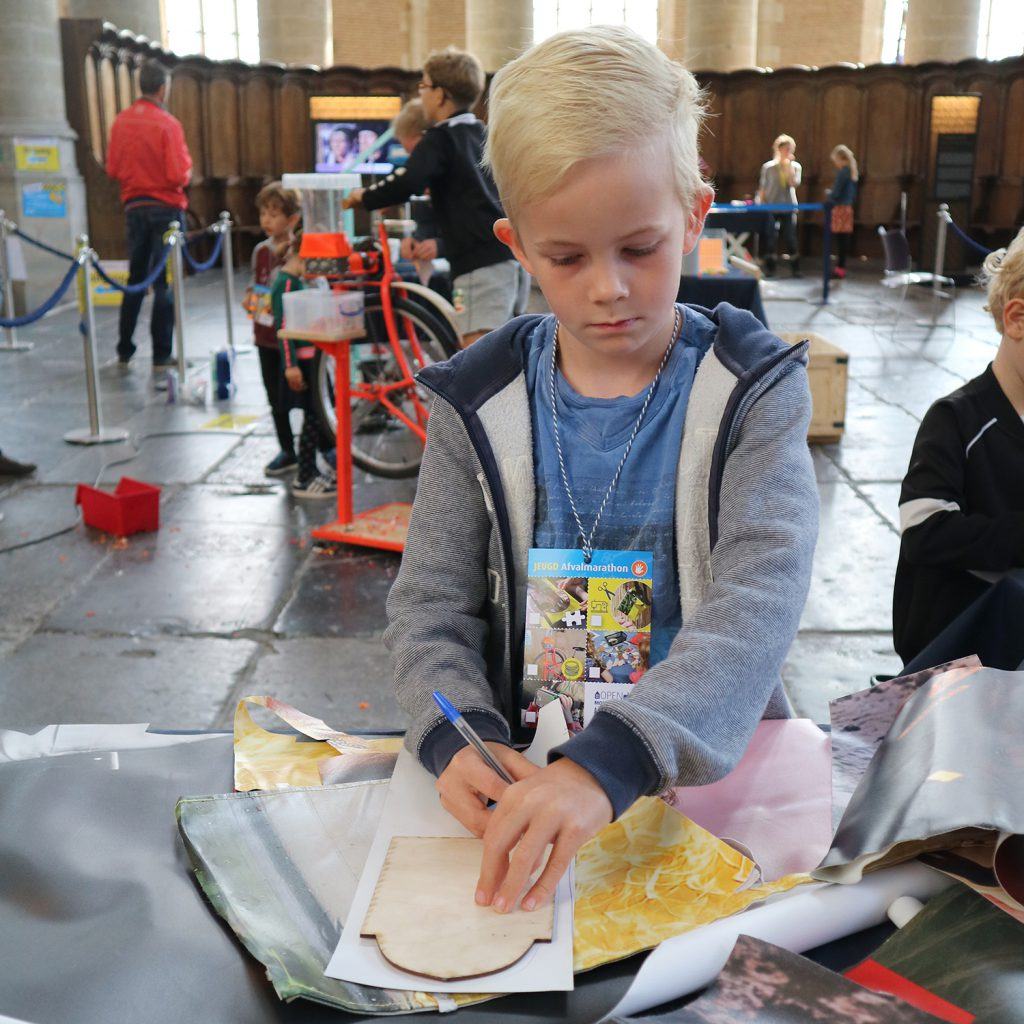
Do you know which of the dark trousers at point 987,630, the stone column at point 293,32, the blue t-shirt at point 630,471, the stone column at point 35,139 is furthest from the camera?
the stone column at point 293,32

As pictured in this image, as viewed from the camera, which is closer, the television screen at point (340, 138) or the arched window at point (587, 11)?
the television screen at point (340, 138)

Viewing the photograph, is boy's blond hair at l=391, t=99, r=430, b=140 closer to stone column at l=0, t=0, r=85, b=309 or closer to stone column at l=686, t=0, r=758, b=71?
stone column at l=0, t=0, r=85, b=309

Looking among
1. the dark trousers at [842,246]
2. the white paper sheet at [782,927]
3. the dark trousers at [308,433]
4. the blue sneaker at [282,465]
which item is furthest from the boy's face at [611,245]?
the dark trousers at [842,246]

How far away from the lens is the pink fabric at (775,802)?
101 centimetres

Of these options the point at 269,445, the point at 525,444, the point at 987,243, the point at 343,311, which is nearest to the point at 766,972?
the point at 525,444

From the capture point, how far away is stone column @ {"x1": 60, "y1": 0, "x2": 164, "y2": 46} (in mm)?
15242

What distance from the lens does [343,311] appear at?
436 cm

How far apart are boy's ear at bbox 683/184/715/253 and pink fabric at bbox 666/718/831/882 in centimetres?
49

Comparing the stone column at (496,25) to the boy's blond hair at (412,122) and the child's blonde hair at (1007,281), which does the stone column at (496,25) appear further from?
the child's blonde hair at (1007,281)

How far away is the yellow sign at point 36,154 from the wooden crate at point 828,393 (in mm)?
8088

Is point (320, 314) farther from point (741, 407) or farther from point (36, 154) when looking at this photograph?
point (36, 154)

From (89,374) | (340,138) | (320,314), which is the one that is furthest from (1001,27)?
(320,314)

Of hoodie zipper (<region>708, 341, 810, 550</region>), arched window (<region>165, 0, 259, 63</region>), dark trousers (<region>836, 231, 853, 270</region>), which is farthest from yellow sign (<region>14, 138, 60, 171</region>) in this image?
arched window (<region>165, 0, 259, 63</region>)

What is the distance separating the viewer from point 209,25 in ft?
79.6
